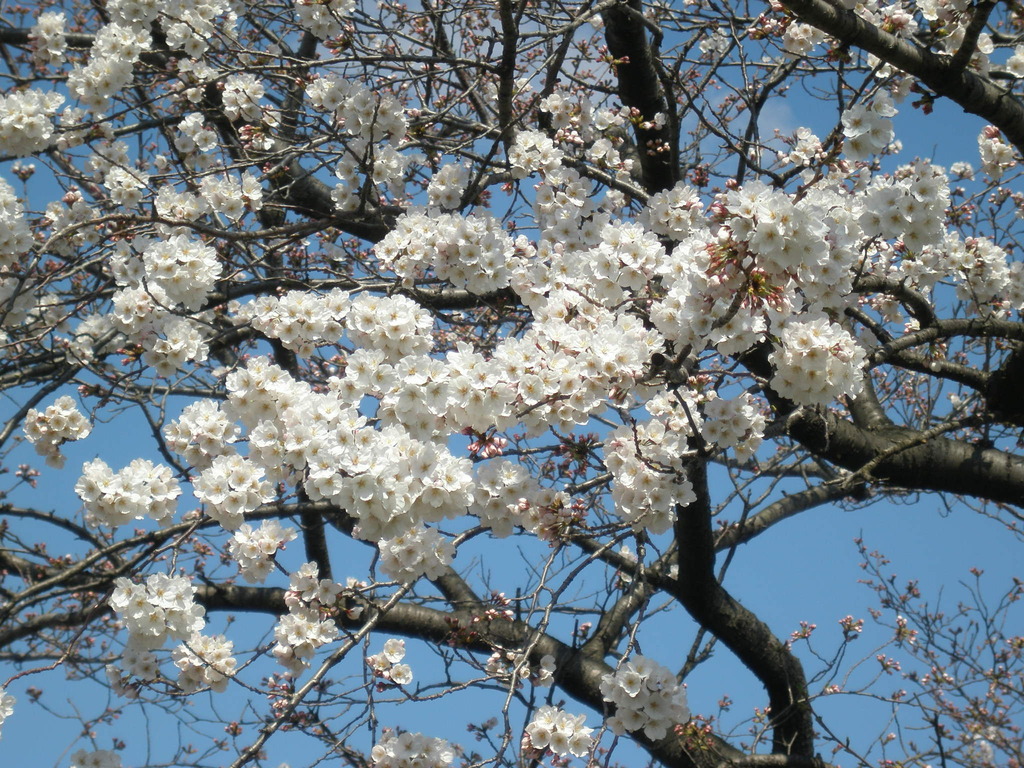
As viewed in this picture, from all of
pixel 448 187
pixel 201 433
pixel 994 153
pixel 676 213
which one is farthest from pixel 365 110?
pixel 994 153

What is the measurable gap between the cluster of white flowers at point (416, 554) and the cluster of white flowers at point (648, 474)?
0.62 m

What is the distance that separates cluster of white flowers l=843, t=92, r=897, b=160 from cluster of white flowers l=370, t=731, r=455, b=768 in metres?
2.66

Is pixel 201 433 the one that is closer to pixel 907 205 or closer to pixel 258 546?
pixel 258 546

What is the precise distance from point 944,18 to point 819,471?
3391mm

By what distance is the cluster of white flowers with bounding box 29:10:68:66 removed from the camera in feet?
15.0

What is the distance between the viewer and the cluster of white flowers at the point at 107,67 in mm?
4133

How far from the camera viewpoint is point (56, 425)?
11.6 feet

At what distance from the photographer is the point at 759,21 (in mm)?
3990

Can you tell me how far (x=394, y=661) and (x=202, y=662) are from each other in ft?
2.62

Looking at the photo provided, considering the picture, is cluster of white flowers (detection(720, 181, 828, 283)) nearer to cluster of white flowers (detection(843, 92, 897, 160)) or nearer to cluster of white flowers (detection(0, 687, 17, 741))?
cluster of white flowers (detection(843, 92, 897, 160))

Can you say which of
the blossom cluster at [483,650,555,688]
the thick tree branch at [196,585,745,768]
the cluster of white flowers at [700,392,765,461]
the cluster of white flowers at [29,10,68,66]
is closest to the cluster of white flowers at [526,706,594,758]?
the blossom cluster at [483,650,555,688]

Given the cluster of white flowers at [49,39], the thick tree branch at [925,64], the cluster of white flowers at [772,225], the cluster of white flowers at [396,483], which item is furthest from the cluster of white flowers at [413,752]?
the cluster of white flowers at [49,39]

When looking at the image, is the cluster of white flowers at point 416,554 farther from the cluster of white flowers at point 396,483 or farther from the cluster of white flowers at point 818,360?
the cluster of white flowers at point 818,360

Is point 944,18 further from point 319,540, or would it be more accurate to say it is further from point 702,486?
point 319,540
